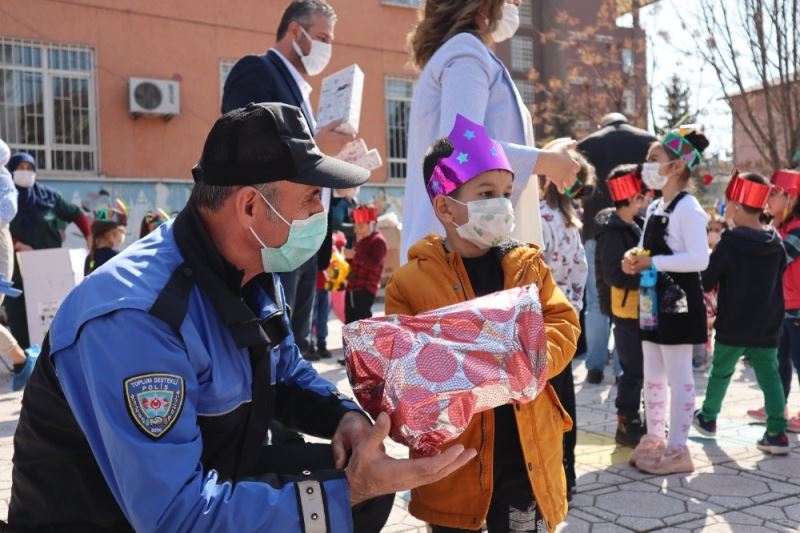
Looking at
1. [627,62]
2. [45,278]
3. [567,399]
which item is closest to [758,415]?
[567,399]

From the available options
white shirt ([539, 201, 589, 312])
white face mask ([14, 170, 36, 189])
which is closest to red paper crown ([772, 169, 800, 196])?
white shirt ([539, 201, 589, 312])

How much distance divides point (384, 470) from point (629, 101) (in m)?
22.6

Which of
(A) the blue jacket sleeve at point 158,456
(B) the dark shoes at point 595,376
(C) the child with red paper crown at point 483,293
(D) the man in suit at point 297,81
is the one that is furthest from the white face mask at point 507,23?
(B) the dark shoes at point 595,376

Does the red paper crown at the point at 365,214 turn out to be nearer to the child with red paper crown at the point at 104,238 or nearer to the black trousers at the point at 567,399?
Result: the child with red paper crown at the point at 104,238

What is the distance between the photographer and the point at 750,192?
16.6 feet

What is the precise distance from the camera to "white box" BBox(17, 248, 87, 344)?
25.8 feet

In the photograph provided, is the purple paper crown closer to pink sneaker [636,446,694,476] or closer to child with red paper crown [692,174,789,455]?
pink sneaker [636,446,694,476]

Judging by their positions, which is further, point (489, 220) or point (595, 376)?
point (595, 376)

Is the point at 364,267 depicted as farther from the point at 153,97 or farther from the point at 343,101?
the point at 153,97

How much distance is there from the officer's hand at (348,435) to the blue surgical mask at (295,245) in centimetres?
47

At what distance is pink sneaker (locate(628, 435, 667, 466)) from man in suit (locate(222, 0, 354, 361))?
1.96m

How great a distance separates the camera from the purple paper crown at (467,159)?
282cm

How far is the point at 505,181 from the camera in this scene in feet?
9.50

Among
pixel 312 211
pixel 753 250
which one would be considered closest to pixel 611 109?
pixel 753 250
